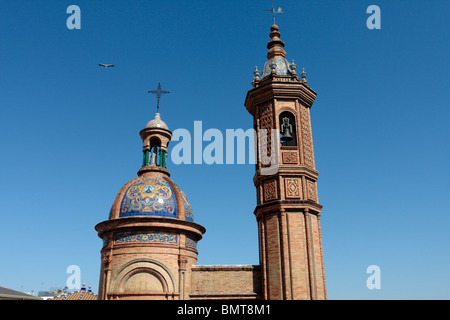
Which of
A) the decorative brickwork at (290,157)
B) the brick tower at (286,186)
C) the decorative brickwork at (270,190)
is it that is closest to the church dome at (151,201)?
the brick tower at (286,186)

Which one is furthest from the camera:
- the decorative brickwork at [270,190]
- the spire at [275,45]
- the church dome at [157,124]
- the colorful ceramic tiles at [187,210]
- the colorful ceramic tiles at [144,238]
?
the church dome at [157,124]

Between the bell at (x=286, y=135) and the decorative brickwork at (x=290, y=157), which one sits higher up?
the bell at (x=286, y=135)

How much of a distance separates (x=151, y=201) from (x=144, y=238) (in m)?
1.81

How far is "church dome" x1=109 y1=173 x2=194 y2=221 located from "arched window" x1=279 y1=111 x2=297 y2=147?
5.91 m

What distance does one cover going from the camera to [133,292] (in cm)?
1677

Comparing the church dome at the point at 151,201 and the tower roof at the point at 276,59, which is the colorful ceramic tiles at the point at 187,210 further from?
the tower roof at the point at 276,59

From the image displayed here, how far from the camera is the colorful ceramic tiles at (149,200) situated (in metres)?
18.1

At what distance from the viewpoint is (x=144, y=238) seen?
57.3 ft

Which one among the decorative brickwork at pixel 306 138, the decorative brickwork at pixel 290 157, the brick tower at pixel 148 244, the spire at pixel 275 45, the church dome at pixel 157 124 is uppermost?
the spire at pixel 275 45

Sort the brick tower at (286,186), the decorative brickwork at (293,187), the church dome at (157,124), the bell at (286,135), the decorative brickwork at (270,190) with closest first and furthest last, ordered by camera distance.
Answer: the brick tower at (286,186) < the decorative brickwork at (293,187) < the decorative brickwork at (270,190) < the bell at (286,135) < the church dome at (157,124)

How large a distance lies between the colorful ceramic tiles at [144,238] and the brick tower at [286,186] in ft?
13.9

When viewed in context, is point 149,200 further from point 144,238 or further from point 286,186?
point 286,186
